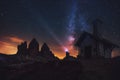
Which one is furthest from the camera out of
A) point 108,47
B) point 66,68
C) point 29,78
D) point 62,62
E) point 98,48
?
point 108,47

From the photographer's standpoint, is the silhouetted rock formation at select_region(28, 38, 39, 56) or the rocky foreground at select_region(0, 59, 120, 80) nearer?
the rocky foreground at select_region(0, 59, 120, 80)

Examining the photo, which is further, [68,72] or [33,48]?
[33,48]

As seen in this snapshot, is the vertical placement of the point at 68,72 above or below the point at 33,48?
below

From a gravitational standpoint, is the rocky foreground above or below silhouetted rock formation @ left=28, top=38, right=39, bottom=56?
below

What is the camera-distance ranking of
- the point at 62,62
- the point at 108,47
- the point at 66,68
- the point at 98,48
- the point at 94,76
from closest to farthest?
the point at 94,76
the point at 66,68
the point at 62,62
the point at 98,48
the point at 108,47

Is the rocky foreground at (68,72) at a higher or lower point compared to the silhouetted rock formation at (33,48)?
lower

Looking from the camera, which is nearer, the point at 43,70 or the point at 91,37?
the point at 43,70

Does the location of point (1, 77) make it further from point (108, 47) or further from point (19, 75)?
point (108, 47)

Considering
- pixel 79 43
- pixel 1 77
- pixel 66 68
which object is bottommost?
pixel 1 77

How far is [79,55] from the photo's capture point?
27328 mm

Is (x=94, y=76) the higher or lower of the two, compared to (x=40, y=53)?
lower

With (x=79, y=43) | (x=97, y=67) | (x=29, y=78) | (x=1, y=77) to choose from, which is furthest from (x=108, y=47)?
(x=1, y=77)

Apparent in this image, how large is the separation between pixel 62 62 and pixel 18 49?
114ft

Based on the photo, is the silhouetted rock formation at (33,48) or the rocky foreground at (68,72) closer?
the rocky foreground at (68,72)
